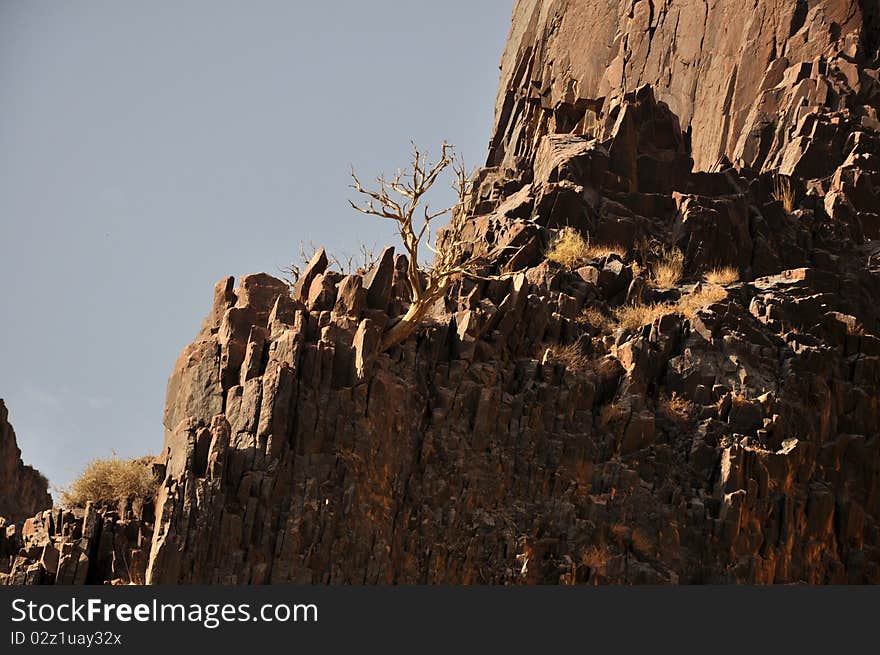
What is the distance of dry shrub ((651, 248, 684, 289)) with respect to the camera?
33.9 metres

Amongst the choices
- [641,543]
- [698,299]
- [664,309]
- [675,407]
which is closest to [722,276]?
[698,299]

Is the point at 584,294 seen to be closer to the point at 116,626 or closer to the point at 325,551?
the point at 325,551

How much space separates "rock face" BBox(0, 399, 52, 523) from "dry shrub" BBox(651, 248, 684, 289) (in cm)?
2015

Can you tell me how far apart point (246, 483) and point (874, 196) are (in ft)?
76.5

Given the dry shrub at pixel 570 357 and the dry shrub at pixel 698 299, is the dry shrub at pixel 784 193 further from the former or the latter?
the dry shrub at pixel 570 357

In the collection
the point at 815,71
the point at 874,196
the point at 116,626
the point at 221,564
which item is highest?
the point at 815,71

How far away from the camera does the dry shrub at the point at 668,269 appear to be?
33.9 metres

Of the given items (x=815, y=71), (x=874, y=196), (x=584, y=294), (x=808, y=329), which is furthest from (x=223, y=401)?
(x=815, y=71)

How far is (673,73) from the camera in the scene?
47.4m

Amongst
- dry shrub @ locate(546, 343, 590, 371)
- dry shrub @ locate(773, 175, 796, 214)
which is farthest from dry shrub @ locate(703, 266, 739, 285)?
dry shrub @ locate(546, 343, 590, 371)

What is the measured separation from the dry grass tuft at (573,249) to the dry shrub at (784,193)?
6225mm

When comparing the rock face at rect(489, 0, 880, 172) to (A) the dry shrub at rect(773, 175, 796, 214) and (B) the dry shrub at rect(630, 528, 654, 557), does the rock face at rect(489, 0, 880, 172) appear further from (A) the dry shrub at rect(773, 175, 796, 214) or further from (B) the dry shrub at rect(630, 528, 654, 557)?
(B) the dry shrub at rect(630, 528, 654, 557)

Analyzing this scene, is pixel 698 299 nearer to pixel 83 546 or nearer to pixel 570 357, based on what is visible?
pixel 570 357

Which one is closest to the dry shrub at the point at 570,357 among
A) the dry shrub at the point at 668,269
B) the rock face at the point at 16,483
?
the dry shrub at the point at 668,269
